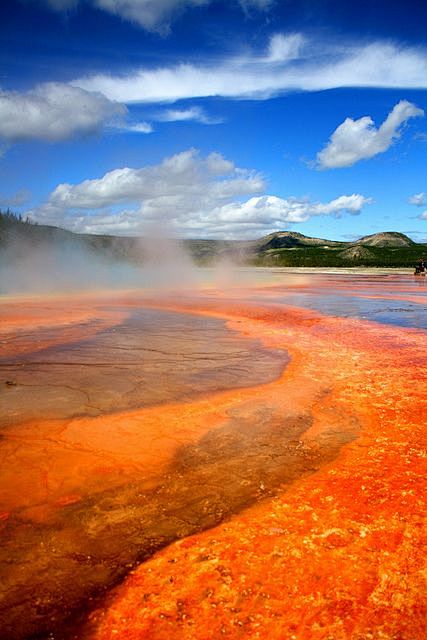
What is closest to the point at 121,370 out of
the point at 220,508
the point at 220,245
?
the point at 220,508

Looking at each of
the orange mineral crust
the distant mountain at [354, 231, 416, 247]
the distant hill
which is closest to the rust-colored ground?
the orange mineral crust

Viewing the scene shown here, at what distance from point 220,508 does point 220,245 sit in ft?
468

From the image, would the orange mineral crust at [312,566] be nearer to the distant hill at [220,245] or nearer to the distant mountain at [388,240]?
the distant hill at [220,245]

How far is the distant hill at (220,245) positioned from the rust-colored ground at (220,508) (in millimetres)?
43825

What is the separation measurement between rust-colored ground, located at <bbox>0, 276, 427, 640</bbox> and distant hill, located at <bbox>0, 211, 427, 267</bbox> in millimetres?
43825

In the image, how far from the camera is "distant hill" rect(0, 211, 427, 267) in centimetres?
5084

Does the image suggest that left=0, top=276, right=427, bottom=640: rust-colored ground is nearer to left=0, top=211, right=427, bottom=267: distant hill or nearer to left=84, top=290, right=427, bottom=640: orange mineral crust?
left=84, top=290, right=427, bottom=640: orange mineral crust

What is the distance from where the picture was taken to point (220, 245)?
142875mm

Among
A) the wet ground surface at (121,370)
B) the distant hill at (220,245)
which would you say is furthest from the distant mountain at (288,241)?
the wet ground surface at (121,370)

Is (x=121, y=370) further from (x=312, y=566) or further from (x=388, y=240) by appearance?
(x=388, y=240)

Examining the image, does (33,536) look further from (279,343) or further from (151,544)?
(279,343)

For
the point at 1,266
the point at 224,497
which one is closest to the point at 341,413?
the point at 224,497

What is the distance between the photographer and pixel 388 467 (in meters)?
3.33

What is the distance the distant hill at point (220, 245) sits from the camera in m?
50.8
